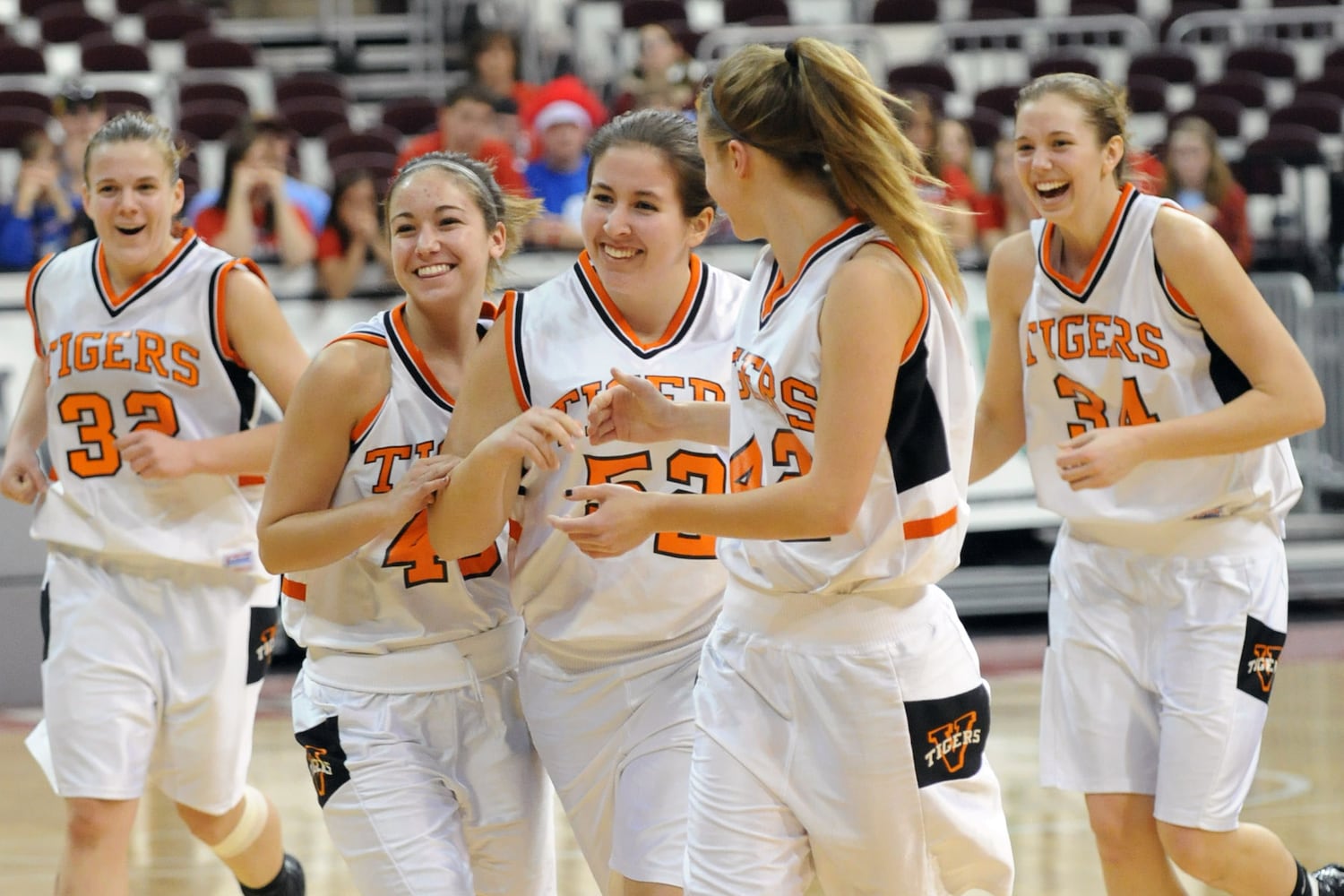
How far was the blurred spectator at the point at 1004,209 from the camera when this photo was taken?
381 inches

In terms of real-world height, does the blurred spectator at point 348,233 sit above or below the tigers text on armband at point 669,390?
below

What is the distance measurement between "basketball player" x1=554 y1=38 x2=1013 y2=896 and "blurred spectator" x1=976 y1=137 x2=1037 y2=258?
691 cm

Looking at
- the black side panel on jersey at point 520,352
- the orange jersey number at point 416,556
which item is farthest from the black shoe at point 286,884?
the black side panel on jersey at point 520,352

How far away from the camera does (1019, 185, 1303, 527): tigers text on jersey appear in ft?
12.0

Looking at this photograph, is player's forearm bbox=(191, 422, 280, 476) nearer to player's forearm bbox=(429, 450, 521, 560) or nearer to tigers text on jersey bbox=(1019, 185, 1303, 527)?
player's forearm bbox=(429, 450, 521, 560)

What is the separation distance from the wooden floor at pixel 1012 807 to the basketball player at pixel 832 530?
2.30 m

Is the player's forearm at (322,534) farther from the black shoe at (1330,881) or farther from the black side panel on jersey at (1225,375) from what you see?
the black shoe at (1330,881)

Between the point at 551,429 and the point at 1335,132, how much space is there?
11.0m

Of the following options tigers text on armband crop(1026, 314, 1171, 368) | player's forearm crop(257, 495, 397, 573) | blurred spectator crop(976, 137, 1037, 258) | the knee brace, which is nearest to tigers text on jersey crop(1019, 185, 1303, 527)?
tigers text on armband crop(1026, 314, 1171, 368)

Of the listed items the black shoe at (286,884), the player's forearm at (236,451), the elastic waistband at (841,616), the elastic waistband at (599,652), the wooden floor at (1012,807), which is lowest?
the wooden floor at (1012,807)

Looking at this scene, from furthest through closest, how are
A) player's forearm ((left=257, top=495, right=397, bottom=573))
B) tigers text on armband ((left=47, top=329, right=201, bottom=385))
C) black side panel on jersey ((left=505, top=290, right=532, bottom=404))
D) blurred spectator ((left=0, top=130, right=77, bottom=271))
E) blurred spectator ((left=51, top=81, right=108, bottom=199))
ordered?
blurred spectator ((left=0, top=130, right=77, bottom=271)) < blurred spectator ((left=51, top=81, right=108, bottom=199)) < tigers text on armband ((left=47, top=329, right=201, bottom=385)) < black side panel on jersey ((left=505, top=290, right=532, bottom=404)) < player's forearm ((left=257, top=495, right=397, bottom=573))

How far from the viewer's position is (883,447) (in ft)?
9.10

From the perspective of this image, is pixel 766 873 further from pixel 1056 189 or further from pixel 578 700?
pixel 1056 189

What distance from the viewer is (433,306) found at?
335 centimetres
